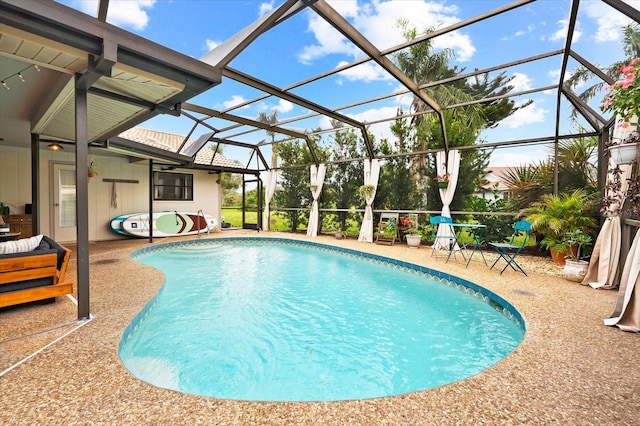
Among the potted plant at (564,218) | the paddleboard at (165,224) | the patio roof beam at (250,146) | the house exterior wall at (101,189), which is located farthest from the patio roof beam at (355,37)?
the house exterior wall at (101,189)

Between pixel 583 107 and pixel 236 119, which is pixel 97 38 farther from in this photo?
pixel 583 107

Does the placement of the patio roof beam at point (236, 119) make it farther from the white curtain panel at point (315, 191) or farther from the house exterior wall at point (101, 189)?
the house exterior wall at point (101, 189)

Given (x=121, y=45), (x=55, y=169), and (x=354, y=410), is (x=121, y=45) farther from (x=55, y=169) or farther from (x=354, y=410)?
(x=55, y=169)

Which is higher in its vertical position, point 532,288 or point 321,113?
point 321,113

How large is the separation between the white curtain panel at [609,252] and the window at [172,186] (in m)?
10.8

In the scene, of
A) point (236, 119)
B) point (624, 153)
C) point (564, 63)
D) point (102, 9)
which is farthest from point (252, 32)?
point (564, 63)

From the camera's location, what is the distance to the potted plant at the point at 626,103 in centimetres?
254

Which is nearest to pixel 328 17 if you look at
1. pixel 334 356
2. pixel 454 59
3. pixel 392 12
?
pixel 392 12

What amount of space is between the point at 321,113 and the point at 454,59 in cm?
602

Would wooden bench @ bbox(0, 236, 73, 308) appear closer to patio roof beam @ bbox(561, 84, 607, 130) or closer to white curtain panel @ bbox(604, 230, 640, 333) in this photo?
white curtain panel @ bbox(604, 230, 640, 333)

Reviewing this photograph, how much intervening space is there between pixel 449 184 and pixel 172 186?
883 centimetres

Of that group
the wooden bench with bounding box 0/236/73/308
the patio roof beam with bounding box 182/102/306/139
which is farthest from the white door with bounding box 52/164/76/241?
the wooden bench with bounding box 0/236/73/308

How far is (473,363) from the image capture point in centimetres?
253

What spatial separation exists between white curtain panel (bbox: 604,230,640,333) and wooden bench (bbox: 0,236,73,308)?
17.9 feet
